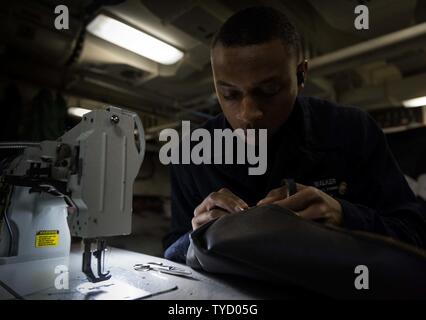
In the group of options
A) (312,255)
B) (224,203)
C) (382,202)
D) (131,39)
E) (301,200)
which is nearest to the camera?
(312,255)

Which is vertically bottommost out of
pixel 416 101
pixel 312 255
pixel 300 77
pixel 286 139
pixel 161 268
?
pixel 161 268

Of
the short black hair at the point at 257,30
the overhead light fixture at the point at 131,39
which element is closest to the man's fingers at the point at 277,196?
the short black hair at the point at 257,30

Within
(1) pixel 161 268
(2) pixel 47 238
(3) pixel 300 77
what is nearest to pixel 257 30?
(3) pixel 300 77

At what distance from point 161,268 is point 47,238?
0.42 m

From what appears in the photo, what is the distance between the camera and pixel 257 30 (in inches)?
30.7

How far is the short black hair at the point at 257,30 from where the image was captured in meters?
0.77

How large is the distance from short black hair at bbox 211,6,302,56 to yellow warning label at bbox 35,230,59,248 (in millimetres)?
776

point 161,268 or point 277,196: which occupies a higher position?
point 277,196

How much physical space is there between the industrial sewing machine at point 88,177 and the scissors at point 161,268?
5.0 inches

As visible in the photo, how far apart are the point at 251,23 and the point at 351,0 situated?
82cm

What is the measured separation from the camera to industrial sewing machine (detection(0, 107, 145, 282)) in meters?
0.62

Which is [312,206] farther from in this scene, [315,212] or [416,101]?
[416,101]

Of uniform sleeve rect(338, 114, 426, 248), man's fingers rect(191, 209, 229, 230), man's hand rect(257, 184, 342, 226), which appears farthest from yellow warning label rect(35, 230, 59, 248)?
uniform sleeve rect(338, 114, 426, 248)

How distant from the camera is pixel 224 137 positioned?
104cm
